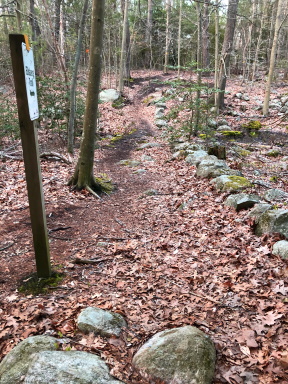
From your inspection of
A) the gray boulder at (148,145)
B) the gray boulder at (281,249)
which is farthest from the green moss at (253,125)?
the gray boulder at (281,249)

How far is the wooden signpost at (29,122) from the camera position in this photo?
2.61 m

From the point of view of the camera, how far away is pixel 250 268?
12.8 feet

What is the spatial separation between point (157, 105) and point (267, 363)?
61.2 ft

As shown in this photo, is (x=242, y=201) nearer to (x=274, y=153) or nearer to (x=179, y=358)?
(x=179, y=358)

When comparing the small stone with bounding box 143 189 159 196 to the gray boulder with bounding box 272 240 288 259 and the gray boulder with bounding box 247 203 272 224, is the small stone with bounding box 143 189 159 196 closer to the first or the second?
the gray boulder with bounding box 247 203 272 224

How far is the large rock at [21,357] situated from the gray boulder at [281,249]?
3061 mm

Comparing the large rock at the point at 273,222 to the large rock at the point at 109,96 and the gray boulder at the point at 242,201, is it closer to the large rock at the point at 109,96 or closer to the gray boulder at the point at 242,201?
the gray boulder at the point at 242,201

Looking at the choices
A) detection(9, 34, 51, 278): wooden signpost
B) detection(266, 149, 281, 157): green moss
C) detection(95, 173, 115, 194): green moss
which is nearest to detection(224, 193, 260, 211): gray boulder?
detection(95, 173, 115, 194): green moss

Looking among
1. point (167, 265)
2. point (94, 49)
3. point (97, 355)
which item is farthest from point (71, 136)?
point (97, 355)

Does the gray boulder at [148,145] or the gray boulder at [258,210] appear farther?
the gray boulder at [148,145]

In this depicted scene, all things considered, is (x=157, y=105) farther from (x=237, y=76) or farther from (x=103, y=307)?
(x=103, y=307)

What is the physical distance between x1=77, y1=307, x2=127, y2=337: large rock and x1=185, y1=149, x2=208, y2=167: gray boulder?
6.36 m

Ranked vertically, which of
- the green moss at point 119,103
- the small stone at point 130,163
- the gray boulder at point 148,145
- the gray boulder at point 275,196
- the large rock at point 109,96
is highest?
the large rock at point 109,96

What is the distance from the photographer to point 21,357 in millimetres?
2295
